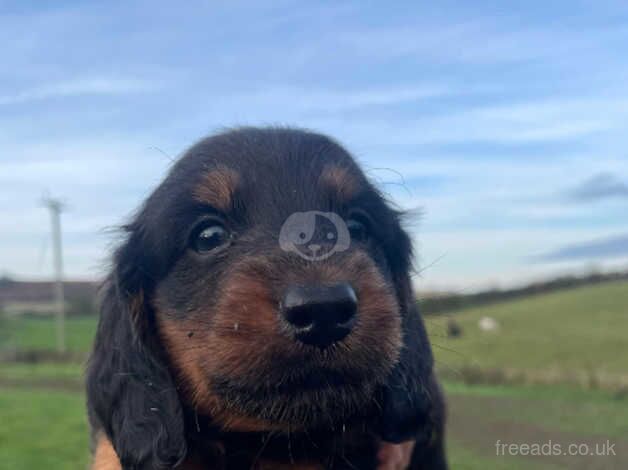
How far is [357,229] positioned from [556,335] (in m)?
21.1

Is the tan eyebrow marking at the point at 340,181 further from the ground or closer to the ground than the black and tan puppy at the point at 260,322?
further from the ground

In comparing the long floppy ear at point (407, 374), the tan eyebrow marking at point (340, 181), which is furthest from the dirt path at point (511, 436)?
the tan eyebrow marking at point (340, 181)

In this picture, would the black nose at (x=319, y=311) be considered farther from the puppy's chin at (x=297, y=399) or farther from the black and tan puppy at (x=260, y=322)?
the puppy's chin at (x=297, y=399)

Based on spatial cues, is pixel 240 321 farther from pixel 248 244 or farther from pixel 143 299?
pixel 143 299

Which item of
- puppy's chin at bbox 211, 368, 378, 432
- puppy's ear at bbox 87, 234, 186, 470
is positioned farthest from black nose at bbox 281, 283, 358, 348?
puppy's ear at bbox 87, 234, 186, 470

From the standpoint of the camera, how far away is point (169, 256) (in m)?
3.88

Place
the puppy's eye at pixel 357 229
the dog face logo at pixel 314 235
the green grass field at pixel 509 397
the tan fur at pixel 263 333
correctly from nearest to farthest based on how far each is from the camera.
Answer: the tan fur at pixel 263 333 → the dog face logo at pixel 314 235 → the puppy's eye at pixel 357 229 → the green grass field at pixel 509 397

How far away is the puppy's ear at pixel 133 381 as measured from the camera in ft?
12.3

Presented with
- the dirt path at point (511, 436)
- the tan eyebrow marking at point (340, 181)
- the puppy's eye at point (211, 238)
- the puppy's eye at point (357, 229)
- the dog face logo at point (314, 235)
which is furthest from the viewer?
the dirt path at point (511, 436)

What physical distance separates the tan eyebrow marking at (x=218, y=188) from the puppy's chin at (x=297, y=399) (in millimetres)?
873

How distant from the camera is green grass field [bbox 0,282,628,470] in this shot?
11539 mm

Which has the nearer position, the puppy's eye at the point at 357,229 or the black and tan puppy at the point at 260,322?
the black and tan puppy at the point at 260,322

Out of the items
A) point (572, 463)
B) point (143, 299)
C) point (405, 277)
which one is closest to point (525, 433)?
point (572, 463)

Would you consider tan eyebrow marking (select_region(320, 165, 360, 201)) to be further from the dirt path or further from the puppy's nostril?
the dirt path
